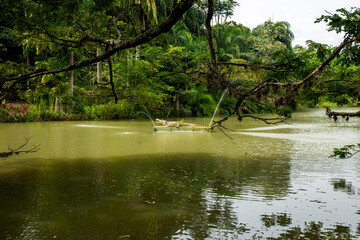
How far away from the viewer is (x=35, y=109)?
1892cm

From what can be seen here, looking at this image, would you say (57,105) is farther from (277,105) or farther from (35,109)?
(277,105)

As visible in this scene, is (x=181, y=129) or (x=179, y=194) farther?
(x=181, y=129)

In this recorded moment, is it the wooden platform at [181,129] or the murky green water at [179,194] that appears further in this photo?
the wooden platform at [181,129]

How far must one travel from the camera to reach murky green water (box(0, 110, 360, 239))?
3584 mm

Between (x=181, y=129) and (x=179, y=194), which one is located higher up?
(x=181, y=129)

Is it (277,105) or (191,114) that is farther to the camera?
(191,114)

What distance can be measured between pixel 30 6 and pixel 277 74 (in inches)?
155

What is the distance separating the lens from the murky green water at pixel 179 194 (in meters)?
3.58

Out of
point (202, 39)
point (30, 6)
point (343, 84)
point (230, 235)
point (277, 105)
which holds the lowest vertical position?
point (230, 235)

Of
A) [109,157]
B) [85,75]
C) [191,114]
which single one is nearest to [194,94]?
[191,114]

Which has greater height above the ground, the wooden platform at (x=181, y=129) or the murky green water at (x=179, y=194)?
the wooden platform at (x=181, y=129)

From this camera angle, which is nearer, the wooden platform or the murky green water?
the murky green water

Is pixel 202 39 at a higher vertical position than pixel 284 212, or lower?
higher

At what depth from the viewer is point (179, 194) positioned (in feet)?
16.0
